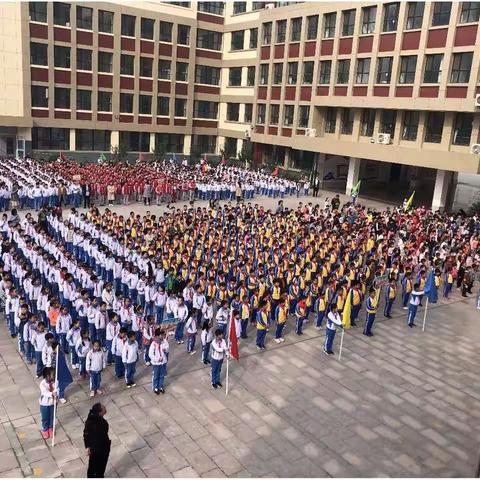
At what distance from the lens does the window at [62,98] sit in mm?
41969

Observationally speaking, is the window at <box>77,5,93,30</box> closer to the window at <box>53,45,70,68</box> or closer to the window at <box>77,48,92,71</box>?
the window at <box>77,48,92,71</box>

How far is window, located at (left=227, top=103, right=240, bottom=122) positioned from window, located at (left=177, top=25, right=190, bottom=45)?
23.1 ft

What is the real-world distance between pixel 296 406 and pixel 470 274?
11.6 m

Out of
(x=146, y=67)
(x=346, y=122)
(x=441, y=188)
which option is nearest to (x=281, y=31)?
(x=346, y=122)

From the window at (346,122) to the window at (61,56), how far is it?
22.4 meters

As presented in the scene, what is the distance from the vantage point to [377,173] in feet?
151

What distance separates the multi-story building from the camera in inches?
1227

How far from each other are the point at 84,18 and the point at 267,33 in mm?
15202

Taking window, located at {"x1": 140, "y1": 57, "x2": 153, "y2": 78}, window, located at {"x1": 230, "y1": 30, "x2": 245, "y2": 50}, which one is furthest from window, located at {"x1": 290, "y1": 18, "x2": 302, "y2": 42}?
window, located at {"x1": 140, "y1": 57, "x2": 153, "y2": 78}

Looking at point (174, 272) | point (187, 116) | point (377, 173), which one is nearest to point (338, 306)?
point (174, 272)

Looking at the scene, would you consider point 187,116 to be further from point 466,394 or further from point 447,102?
point 466,394

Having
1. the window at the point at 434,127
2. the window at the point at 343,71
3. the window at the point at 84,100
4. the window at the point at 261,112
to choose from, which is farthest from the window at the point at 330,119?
the window at the point at 84,100

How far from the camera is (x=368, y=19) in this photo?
3494 centimetres

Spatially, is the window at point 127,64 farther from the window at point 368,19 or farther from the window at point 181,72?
the window at point 368,19
